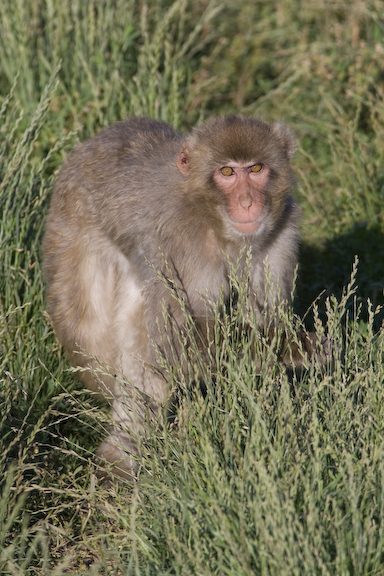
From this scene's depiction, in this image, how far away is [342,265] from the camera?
5.08 m

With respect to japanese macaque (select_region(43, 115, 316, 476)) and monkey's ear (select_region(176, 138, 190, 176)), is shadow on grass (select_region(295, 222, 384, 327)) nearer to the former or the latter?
japanese macaque (select_region(43, 115, 316, 476))

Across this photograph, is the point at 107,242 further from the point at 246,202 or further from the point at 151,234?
the point at 246,202

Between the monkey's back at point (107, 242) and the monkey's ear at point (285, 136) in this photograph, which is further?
the monkey's back at point (107, 242)

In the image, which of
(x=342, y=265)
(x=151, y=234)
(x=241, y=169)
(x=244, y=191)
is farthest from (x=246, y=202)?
(x=342, y=265)

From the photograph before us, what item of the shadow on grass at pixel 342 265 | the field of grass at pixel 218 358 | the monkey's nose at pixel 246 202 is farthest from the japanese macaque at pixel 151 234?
the shadow on grass at pixel 342 265

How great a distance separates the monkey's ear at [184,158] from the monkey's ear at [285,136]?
0.41m

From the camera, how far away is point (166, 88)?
19.4 ft

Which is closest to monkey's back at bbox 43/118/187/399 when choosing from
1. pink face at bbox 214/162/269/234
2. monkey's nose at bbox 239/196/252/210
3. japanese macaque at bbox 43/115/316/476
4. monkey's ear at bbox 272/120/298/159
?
japanese macaque at bbox 43/115/316/476

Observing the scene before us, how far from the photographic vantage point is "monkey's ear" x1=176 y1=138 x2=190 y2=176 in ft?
11.4

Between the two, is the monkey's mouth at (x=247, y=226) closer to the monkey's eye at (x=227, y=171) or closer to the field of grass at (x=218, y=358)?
the monkey's eye at (x=227, y=171)

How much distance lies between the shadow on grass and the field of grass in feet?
0.04

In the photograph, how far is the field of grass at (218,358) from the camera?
100 inches

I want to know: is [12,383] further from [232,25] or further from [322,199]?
[232,25]

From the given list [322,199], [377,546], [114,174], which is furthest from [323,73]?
[377,546]
